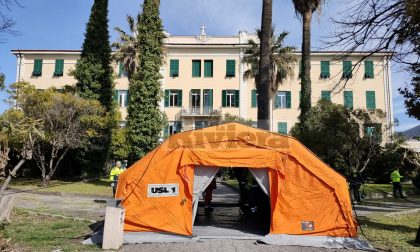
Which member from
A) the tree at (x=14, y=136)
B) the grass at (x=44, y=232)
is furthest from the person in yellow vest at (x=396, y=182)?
the tree at (x=14, y=136)

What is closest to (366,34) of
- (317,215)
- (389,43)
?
(389,43)

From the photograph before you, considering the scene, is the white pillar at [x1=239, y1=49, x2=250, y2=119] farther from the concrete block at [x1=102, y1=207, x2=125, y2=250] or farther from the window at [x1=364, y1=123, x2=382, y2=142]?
the concrete block at [x1=102, y1=207, x2=125, y2=250]

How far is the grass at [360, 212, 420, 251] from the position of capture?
9.21m

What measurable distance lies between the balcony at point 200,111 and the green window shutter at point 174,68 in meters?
3.78

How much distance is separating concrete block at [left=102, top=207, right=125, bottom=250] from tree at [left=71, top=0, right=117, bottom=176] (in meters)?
19.1

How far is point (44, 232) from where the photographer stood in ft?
32.5

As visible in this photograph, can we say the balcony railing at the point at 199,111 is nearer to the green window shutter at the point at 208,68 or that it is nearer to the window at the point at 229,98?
the window at the point at 229,98

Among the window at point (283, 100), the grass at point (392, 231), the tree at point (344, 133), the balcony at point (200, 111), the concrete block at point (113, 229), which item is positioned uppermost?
the window at point (283, 100)

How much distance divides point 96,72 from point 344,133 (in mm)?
16913

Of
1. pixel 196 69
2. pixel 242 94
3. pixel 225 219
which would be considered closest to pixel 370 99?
pixel 242 94

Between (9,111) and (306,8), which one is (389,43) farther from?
(9,111)

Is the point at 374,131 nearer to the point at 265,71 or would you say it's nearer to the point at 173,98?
Answer: the point at 265,71

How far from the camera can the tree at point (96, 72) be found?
2751cm

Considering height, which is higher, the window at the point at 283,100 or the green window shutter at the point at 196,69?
the green window shutter at the point at 196,69
